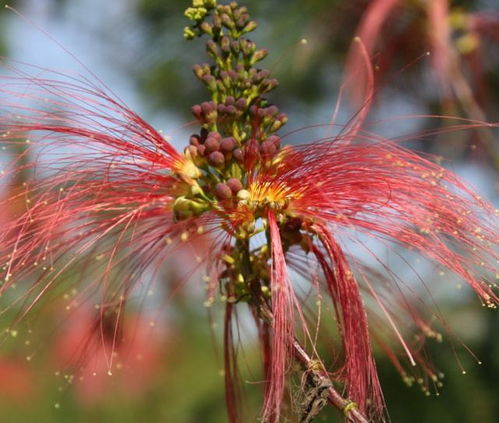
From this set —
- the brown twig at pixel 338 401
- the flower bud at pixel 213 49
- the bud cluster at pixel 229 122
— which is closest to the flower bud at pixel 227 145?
the bud cluster at pixel 229 122

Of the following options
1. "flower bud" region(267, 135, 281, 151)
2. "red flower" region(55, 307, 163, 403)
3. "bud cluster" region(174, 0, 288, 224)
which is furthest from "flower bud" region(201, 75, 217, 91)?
"red flower" region(55, 307, 163, 403)

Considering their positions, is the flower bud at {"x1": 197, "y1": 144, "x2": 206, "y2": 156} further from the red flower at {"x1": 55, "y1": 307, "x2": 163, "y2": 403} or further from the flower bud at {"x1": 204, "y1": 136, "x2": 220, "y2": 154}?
the red flower at {"x1": 55, "y1": 307, "x2": 163, "y2": 403}

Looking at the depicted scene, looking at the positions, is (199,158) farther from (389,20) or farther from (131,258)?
(389,20)

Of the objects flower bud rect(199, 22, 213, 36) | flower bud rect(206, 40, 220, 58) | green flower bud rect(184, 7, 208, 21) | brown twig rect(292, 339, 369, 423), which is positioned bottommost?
brown twig rect(292, 339, 369, 423)

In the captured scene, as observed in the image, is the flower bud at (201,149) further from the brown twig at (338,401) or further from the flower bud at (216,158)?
the brown twig at (338,401)

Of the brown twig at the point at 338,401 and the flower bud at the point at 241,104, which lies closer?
the brown twig at the point at 338,401

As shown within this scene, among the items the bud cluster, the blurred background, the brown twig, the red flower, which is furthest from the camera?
the blurred background

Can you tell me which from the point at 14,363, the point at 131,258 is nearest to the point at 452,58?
the point at 131,258

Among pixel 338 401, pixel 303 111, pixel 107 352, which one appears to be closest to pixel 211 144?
pixel 338 401
